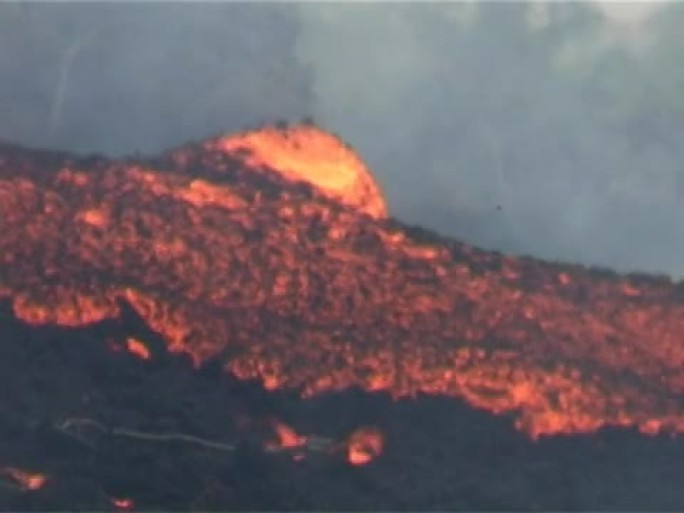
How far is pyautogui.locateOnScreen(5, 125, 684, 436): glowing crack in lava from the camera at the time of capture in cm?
2073

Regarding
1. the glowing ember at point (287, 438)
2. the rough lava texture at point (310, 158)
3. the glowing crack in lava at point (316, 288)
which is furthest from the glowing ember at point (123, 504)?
the rough lava texture at point (310, 158)

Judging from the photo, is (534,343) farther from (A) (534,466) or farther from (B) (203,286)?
(B) (203,286)

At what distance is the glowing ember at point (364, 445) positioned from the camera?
20.1m

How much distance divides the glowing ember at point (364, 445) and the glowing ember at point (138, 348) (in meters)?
2.19

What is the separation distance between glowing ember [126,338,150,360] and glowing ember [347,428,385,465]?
2.19 meters

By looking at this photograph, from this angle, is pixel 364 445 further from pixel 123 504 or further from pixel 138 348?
pixel 123 504

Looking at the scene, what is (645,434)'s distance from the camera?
2127 centimetres

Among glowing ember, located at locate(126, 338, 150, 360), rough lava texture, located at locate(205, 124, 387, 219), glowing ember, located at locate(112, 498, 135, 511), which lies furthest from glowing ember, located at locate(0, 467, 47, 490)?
rough lava texture, located at locate(205, 124, 387, 219)

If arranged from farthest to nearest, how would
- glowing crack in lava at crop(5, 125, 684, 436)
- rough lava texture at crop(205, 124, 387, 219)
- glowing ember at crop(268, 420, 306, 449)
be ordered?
rough lava texture at crop(205, 124, 387, 219) < glowing crack in lava at crop(5, 125, 684, 436) < glowing ember at crop(268, 420, 306, 449)

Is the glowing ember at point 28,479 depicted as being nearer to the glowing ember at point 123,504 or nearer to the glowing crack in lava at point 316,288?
the glowing ember at point 123,504

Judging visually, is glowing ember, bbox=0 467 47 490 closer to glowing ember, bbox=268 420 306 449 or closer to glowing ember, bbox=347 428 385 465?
glowing ember, bbox=268 420 306 449

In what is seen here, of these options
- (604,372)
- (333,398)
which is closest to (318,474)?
(333,398)

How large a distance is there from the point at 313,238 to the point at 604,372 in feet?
11.1

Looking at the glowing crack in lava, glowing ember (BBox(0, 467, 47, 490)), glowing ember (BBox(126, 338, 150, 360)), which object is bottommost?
glowing ember (BBox(0, 467, 47, 490))
